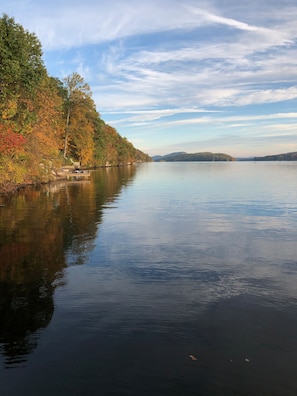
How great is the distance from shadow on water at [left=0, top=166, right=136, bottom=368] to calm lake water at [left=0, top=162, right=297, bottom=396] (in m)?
0.05

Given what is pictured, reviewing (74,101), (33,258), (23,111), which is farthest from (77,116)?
(33,258)

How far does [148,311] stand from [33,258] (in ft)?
22.9

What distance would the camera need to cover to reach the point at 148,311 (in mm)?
9547

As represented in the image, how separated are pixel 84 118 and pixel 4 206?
59.3 meters

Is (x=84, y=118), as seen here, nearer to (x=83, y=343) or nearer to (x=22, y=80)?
(x=22, y=80)

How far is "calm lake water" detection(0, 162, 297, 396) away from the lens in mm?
6668

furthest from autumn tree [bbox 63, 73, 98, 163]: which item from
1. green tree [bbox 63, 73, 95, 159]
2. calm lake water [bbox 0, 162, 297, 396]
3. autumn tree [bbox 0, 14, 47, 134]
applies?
calm lake water [bbox 0, 162, 297, 396]

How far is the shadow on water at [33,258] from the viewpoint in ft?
27.7

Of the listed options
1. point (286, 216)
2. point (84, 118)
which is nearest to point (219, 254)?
point (286, 216)

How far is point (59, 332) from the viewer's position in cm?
840

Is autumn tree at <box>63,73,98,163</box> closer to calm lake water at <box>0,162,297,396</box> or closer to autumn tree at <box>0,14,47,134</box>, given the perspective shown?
autumn tree at <box>0,14,47,134</box>

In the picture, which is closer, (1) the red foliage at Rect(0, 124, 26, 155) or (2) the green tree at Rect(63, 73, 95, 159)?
(1) the red foliage at Rect(0, 124, 26, 155)

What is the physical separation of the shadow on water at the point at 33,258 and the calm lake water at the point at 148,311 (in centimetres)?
5

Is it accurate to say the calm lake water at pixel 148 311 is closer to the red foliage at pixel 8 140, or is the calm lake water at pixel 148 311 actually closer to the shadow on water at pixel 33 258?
the shadow on water at pixel 33 258
